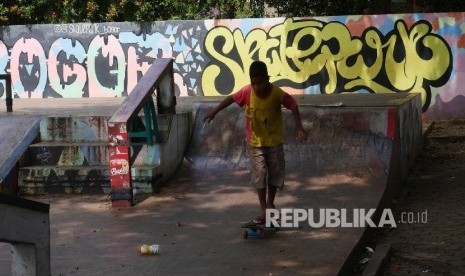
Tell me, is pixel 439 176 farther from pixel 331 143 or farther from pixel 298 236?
pixel 298 236

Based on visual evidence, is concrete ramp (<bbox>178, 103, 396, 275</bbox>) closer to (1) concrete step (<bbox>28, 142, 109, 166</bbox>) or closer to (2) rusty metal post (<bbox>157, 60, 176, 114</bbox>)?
(2) rusty metal post (<bbox>157, 60, 176, 114</bbox>)

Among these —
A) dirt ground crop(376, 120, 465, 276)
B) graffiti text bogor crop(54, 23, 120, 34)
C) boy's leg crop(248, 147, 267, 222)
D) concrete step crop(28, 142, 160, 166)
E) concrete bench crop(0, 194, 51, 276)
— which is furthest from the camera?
graffiti text bogor crop(54, 23, 120, 34)

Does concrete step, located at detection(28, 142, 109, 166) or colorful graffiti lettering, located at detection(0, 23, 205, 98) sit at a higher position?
colorful graffiti lettering, located at detection(0, 23, 205, 98)

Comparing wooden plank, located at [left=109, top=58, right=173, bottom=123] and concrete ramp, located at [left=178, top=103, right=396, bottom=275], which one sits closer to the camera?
concrete ramp, located at [left=178, top=103, right=396, bottom=275]

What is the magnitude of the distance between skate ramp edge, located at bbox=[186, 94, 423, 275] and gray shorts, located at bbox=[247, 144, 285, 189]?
1.17 meters

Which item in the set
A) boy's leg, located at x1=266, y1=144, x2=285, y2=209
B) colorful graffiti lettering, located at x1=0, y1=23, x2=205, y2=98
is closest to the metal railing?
boy's leg, located at x1=266, y1=144, x2=285, y2=209

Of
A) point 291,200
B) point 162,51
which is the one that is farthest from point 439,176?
point 162,51

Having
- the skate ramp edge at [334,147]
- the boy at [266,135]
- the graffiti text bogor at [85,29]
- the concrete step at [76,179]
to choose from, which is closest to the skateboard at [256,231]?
the boy at [266,135]

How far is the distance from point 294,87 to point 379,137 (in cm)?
740

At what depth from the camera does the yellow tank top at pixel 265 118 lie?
20.5 ft

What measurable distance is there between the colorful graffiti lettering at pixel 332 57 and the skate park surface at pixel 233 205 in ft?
15.7

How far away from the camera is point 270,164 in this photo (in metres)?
6.32

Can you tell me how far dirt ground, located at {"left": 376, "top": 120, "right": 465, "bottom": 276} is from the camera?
5.94 metres

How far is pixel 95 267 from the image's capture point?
5.32 meters
